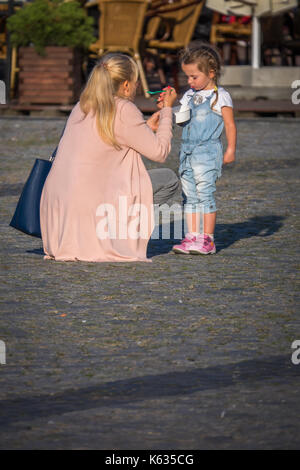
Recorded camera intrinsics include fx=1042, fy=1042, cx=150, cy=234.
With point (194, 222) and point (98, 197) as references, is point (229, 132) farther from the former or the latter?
point (98, 197)

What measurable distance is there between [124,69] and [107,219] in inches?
30.3

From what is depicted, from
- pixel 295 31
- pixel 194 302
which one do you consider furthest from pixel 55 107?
pixel 194 302

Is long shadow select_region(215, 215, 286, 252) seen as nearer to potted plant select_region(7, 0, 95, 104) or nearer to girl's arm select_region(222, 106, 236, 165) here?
girl's arm select_region(222, 106, 236, 165)

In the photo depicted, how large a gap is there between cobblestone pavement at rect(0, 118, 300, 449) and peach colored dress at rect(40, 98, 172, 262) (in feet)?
0.40

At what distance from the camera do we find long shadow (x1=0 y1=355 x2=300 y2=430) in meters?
3.24

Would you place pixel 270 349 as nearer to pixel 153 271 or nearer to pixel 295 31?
pixel 153 271

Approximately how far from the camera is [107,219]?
5363 millimetres

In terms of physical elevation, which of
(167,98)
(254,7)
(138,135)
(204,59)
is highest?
(254,7)

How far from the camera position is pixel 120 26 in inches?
543

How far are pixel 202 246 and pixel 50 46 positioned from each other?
8.24 metres
